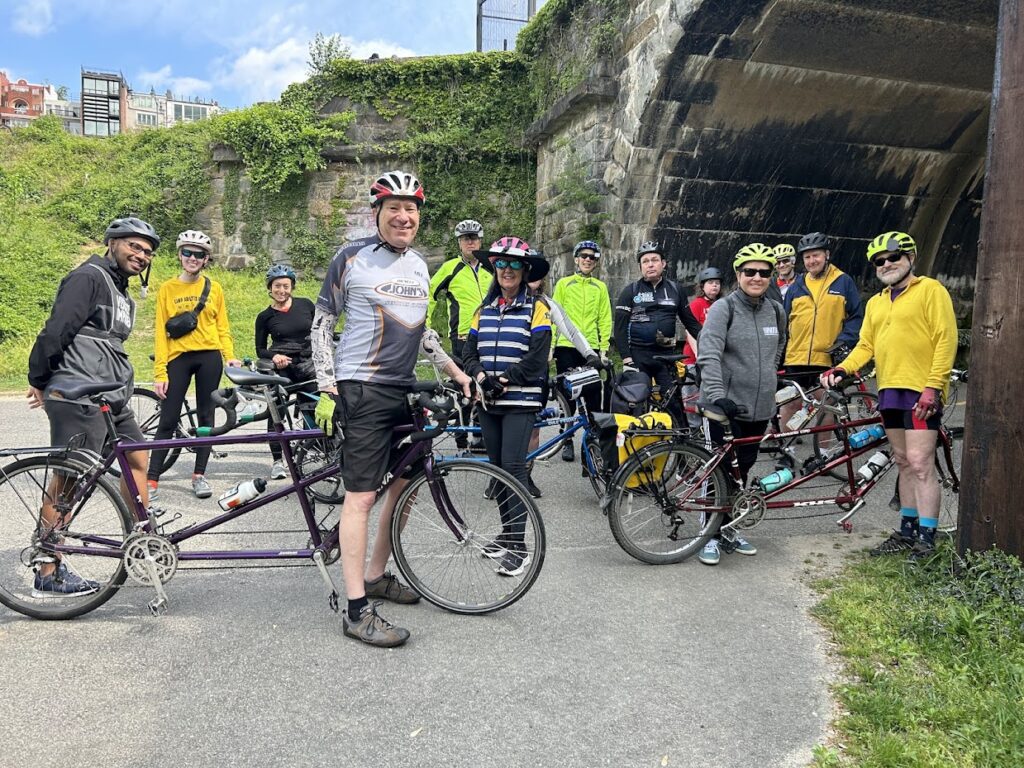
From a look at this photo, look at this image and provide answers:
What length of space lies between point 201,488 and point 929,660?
484cm

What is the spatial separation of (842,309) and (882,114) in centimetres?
659

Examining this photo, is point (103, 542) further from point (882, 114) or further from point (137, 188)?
point (137, 188)

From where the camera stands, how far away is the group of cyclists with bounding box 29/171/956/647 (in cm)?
339

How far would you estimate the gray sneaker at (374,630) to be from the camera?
10.8 ft

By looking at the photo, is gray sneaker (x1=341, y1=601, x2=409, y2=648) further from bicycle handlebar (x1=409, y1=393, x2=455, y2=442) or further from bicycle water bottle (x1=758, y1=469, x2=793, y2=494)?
bicycle water bottle (x1=758, y1=469, x2=793, y2=494)

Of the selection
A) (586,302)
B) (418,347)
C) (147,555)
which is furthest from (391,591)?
(586,302)

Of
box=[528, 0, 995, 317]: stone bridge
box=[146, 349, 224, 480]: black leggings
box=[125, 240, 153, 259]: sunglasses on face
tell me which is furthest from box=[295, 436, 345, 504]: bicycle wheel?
box=[528, 0, 995, 317]: stone bridge

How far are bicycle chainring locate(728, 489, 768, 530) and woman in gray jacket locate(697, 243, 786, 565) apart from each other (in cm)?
15

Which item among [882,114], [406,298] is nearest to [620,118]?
[882,114]

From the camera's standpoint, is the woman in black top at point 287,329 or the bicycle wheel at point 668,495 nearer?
the bicycle wheel at point 668,495

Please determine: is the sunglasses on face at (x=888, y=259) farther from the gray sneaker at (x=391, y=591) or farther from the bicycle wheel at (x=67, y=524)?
the bicycle wheel at (x=67, y=524)

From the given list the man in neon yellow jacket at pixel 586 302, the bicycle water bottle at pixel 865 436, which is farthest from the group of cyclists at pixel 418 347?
the man in neon yellow jacket at pixel 586 302

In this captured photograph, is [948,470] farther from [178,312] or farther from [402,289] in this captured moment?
[178,312]

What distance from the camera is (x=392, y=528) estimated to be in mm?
3654
